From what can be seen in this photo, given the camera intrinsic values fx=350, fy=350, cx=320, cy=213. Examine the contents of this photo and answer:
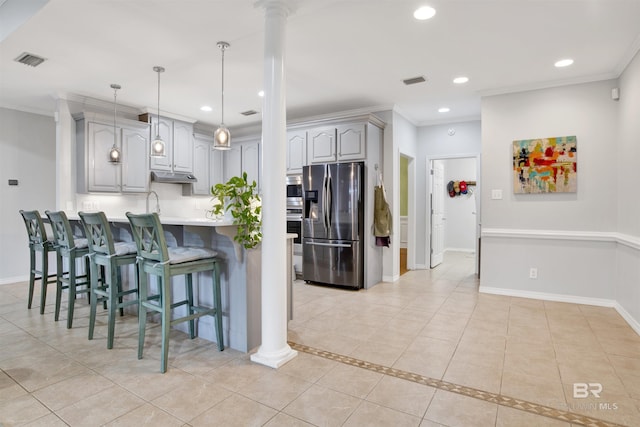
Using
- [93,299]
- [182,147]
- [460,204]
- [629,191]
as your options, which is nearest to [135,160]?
[182,147]

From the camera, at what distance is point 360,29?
2867mm

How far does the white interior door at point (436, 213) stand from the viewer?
20.0 feet

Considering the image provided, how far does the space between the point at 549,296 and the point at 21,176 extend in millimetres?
7262

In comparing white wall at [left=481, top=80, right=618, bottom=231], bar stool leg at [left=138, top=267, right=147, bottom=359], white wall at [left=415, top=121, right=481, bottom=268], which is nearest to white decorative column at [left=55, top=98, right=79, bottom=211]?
bar stool leg at [left=138, top=267, right=147, bottom=359]

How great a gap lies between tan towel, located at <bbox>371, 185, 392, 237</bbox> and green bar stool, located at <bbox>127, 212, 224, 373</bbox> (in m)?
2.63

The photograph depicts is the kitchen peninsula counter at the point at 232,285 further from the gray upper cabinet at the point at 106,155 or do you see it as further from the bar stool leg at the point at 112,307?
the gray upper cabinet at the point at 106,155

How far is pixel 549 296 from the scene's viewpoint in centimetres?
409

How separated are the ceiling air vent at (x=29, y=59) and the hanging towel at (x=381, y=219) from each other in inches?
159

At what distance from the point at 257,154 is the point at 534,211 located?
14.3ft

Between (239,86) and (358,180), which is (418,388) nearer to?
(358,180)

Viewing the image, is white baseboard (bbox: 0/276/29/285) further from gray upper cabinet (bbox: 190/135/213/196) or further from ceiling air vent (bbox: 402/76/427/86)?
ceiling air vent (bbox: 402/76/427/86)

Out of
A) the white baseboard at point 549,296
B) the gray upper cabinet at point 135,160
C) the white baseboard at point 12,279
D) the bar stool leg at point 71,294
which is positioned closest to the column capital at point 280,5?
the bar stool leg at point 71,294

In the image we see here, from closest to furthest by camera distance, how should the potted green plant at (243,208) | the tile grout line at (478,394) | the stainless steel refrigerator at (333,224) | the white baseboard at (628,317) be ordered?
1. the tile grout line at (478,394)
2. the potted green plant at (243,208)
3. the white baseboard at (628,317)
4. the stainless steel refrigerator at (333,224)

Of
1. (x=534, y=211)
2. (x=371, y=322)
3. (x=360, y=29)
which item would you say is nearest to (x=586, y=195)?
(x=534, y=211)
